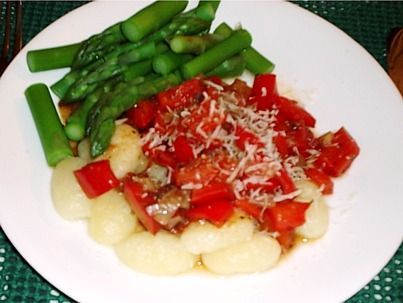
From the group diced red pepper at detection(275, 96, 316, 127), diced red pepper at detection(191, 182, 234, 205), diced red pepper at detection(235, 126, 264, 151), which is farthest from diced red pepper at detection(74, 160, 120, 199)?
diced red pepper at detection(275, 96, 316, 127)

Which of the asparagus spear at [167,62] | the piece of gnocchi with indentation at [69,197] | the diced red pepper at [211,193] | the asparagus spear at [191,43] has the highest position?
the asparagus spear at [191,43]

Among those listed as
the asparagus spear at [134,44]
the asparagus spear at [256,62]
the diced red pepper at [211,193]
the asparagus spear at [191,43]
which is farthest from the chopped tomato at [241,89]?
the diced red pepper at [211,193]

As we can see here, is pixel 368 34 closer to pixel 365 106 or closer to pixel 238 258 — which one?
pixel 365 106

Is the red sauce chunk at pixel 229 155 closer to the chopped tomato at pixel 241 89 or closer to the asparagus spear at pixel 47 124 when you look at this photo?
the chopped tomato at pixel 241 89

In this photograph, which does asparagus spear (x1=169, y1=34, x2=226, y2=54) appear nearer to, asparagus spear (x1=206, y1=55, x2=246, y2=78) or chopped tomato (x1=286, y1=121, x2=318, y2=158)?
asparagus spear (x1=206, y1=55, x2=246, y2=78)

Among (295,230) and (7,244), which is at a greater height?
(295,230)

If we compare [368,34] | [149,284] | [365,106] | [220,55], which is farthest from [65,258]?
[368,34]

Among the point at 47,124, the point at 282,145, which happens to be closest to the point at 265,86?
the point at 282,145
